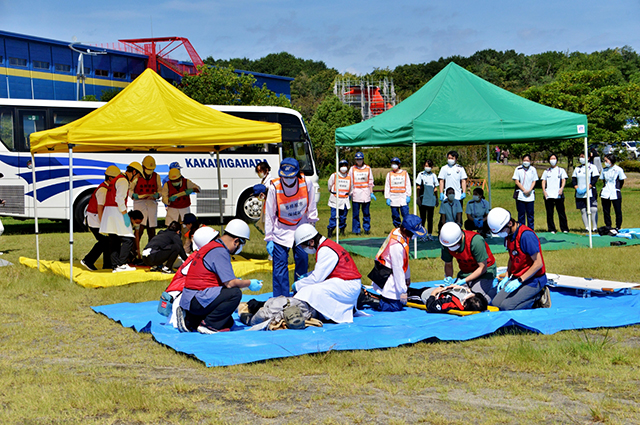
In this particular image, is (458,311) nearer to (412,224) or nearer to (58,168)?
(412,224)

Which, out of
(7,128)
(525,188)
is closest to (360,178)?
(525,188)

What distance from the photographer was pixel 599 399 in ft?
13.7

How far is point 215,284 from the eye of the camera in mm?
5930

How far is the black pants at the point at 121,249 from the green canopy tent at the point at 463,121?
434cm

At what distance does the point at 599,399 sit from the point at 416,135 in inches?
A: 257

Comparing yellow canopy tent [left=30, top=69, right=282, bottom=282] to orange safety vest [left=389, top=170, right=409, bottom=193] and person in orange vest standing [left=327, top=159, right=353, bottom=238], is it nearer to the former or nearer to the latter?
orange safety vest [left=389, top=170, right=409, bottom=193]

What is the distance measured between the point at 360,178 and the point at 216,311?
851 centimetres

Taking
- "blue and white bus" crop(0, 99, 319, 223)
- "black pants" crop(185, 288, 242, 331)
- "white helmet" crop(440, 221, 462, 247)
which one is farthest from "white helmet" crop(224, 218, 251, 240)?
"blue and white bus" crop(0, 99, 319, 223)

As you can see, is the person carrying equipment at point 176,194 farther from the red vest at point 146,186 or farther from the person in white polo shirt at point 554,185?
the person in white polo shirt at point 554,185

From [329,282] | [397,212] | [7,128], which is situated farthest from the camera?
[7,128]

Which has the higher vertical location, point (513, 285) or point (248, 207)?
point (248, 207)

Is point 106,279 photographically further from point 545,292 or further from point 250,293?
point 545,292

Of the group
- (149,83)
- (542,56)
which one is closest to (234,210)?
(149,83)

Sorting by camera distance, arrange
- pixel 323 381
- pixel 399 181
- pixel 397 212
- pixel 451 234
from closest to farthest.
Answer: pixel 323 381
pixel 451 234
pixel 399 181
pixel 397 212
